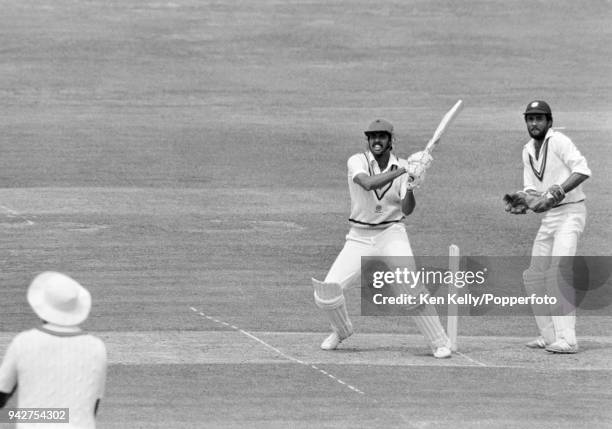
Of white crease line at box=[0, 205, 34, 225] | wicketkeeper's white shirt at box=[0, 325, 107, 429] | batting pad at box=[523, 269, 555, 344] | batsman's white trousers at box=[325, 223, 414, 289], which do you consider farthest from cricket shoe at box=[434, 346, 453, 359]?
white crease line at box=[0, 205, 34, 225]

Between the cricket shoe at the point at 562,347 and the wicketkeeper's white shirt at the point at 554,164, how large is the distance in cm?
126

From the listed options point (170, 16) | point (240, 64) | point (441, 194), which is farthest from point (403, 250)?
point (170, 16)

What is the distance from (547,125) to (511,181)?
41.1 feet

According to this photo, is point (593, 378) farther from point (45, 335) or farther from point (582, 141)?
point (582, 141)

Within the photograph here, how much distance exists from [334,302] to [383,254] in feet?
1.99

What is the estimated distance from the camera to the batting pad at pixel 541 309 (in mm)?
13180

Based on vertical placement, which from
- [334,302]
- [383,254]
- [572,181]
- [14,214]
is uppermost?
[572,181]

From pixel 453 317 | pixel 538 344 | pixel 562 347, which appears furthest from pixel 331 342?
pixel 562 347

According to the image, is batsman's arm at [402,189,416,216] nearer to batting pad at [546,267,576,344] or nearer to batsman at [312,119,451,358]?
batsman at [312,119,451,358]

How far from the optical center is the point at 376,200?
12844 mm

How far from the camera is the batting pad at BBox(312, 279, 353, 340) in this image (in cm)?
1264

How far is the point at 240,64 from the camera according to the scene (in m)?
39.5

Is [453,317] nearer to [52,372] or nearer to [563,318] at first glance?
[563,318]

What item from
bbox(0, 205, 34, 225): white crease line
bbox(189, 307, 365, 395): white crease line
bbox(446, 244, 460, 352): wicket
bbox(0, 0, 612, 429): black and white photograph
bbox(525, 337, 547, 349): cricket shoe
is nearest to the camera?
bbox(0, 0, 612, 429): black and white photograph
